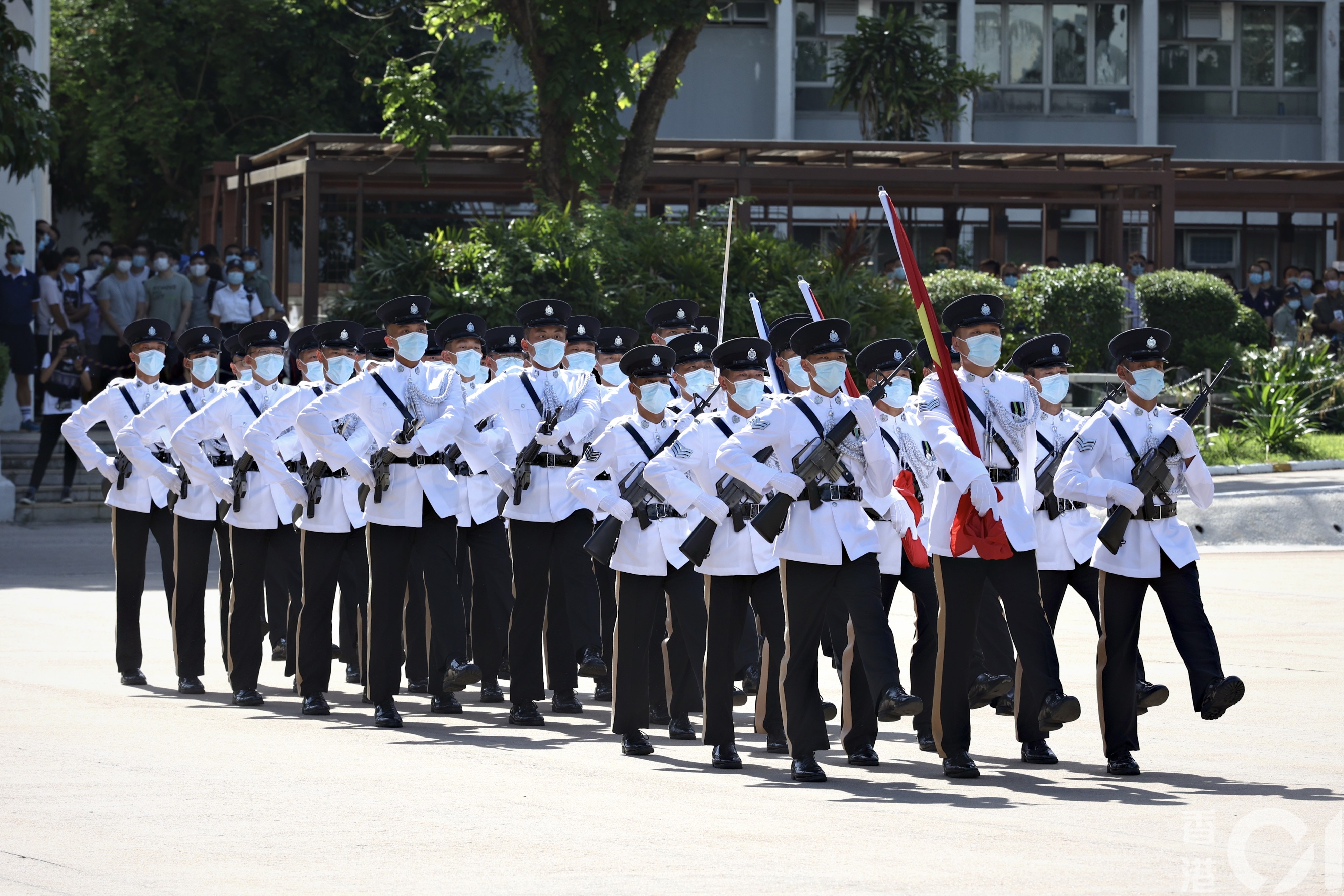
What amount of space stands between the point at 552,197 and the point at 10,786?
15.7m

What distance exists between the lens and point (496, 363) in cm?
1189

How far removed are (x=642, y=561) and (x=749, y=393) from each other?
3.51 ft

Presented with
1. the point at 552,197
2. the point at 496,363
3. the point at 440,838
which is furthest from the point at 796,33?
the point at 440,838

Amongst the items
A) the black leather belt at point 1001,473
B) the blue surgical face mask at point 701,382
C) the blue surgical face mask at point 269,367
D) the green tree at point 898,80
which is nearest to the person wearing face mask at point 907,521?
the black leather belt at point 1001,473

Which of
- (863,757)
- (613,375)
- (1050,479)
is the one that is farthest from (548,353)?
(863,757)

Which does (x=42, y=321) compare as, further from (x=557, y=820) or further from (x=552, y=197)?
(x=557, y=820)

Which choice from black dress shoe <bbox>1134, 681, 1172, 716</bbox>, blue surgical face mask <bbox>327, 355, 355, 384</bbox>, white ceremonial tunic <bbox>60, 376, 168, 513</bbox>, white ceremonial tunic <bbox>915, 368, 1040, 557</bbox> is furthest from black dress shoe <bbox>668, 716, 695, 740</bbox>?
white ceremonial tunic <bbox>60, 376, 168, 513</bbox>

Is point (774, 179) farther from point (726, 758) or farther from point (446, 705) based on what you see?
point (726, 758)

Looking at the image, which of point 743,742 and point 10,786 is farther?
point 743,742

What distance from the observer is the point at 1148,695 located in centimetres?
863

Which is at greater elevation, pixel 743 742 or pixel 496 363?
pixel 496 363

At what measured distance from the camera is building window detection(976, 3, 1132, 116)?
4022 cm

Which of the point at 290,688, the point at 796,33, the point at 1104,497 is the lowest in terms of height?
the point at 290,688

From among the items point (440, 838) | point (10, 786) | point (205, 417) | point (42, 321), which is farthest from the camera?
point (42, 321)
